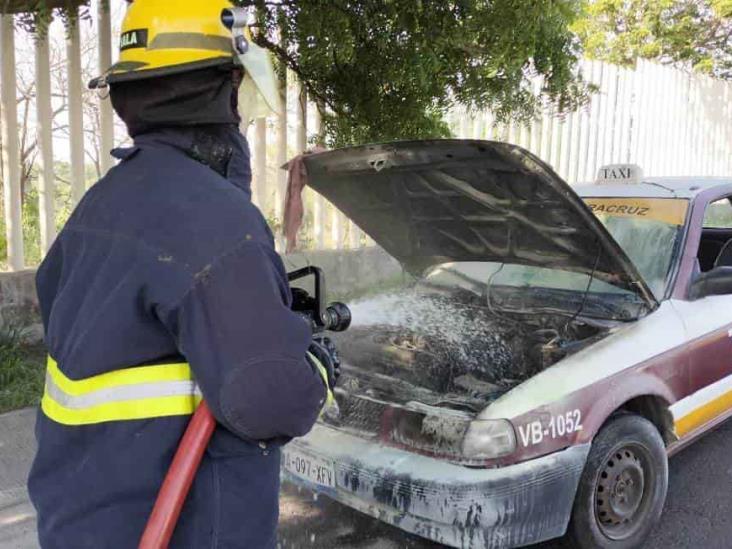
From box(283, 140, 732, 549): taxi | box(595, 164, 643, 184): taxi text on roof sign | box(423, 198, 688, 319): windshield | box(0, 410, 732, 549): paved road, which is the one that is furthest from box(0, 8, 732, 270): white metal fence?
box(283, 140, 732, 549): taxi

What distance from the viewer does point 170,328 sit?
1.43 metres

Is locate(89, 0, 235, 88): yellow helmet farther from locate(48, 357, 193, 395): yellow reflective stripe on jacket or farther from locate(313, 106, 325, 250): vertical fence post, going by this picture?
locate(313, 106, 325, 250): vertical fence post

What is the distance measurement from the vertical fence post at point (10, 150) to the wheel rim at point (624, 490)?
4.48m

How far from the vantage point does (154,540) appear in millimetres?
1438

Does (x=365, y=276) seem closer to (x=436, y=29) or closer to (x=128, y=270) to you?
(x=436, y=29)

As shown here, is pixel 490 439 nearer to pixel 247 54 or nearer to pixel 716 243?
pixel 247 54

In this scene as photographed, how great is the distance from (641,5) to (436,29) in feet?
38.4

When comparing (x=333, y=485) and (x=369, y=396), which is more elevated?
(x=369, y=396)

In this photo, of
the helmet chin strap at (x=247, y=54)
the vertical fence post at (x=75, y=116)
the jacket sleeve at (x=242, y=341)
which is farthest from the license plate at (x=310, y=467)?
the vertical fence post at (x=75, y=116)

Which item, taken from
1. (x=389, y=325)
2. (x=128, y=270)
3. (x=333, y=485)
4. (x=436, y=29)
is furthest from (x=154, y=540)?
(x=436, y=29)

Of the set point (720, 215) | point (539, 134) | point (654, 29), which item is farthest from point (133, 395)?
point (654, 29)

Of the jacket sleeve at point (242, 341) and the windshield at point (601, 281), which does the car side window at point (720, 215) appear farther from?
the jacket sleeve at point (242, 341)

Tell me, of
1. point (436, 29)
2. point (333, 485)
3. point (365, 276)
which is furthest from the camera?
point (365, 276)

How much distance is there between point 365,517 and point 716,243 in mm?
3537
